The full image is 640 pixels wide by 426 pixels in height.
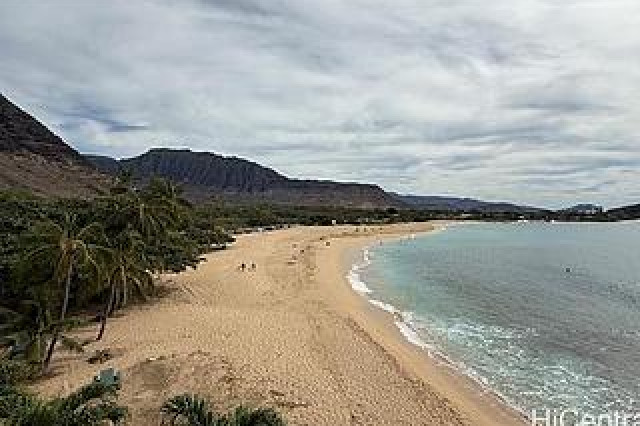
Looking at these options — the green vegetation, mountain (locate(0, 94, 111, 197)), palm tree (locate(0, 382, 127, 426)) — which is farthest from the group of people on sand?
mountain (locate(0, 94, 111, 197))

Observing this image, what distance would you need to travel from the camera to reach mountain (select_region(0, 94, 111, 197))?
8931 centimetres

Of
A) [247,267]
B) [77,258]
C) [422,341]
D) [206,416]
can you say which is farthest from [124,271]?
[247,267]

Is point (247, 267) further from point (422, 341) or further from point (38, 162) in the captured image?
point (38, 162)

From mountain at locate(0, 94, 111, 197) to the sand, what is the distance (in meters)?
60.5

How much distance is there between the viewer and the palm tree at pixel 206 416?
1314 cm

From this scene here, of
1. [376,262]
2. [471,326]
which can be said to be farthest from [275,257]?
[471,326]

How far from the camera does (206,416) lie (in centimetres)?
1399

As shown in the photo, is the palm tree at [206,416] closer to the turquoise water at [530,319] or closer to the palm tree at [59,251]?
the palm tree at [59,251]

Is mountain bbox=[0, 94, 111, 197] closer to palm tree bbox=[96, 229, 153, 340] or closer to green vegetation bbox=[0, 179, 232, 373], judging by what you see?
green vegetation bbox=[0, 179, 232, 373]

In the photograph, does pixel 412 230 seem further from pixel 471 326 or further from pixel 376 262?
pixel 471 326

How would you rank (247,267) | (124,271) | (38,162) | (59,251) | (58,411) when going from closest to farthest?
(58,411) → (59,251) → (124,271) → (247,267) → (38,162)

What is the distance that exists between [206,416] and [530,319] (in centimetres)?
2223

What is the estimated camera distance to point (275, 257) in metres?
53.8

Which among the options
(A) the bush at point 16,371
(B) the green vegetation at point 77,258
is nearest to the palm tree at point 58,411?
(A) the bush at point 16,371
